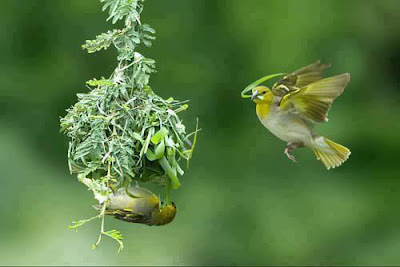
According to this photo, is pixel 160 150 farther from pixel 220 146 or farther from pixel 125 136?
pixel 220 146

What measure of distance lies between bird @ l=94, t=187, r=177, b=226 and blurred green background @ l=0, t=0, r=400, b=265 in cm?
188

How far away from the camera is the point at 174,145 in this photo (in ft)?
6.16

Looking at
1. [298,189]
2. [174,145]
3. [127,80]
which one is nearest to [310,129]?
[174,145]

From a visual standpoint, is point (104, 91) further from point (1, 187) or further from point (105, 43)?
point (1, 187)

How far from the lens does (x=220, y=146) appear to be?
3.87 metres

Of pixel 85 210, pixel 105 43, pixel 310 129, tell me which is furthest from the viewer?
pixel 85 210

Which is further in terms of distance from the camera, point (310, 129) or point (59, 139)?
point (59, 139)

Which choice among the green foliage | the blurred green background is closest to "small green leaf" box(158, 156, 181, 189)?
the green foliage

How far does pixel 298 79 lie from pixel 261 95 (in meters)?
0.13

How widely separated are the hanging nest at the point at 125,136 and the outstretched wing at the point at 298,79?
0.31 m

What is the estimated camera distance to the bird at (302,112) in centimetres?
153

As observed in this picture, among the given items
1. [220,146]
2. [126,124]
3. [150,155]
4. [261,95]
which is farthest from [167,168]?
[220,146]

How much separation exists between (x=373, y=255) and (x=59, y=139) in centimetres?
184

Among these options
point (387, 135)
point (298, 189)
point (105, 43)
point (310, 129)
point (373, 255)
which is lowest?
point (310, 129)
